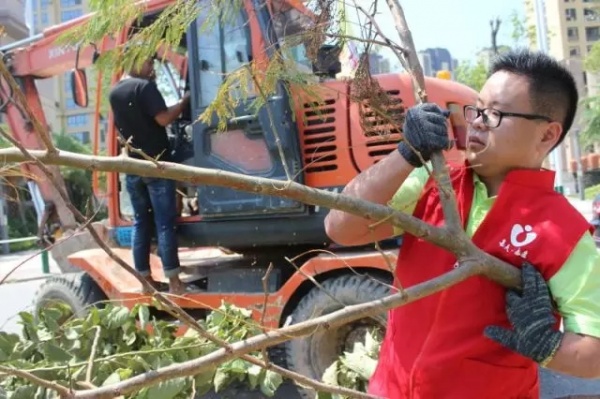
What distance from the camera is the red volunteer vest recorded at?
1713 millimetres

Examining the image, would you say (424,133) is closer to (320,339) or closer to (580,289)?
(580,289)

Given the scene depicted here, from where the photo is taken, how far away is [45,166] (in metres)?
1.42

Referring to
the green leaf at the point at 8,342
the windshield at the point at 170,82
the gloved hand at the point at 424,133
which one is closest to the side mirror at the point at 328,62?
the gloved hand at the point at 424,133

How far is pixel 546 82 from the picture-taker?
6.06 ft

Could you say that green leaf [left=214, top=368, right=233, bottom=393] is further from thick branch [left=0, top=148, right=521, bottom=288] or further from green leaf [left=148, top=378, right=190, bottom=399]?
thick branch [left=0, top=148, right=521, bottom=288]

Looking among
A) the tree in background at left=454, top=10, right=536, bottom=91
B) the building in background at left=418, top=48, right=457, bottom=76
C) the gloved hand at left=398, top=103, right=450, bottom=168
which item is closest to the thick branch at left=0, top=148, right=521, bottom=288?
the gloved hand at left=398, top=103, right=450, bottom=168

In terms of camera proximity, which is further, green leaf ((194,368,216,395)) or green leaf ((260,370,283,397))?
green leaf ((260,370,283,397))

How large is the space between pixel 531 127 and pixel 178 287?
363 cm

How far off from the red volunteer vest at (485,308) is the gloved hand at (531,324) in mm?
52

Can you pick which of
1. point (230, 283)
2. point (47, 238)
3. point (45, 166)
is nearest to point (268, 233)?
point (230, 283)

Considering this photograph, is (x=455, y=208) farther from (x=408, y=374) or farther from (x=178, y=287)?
(x=178, y=287)

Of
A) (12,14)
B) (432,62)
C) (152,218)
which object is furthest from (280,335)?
(432,62)

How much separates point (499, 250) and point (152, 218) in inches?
145

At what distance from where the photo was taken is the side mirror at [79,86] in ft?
18.7
